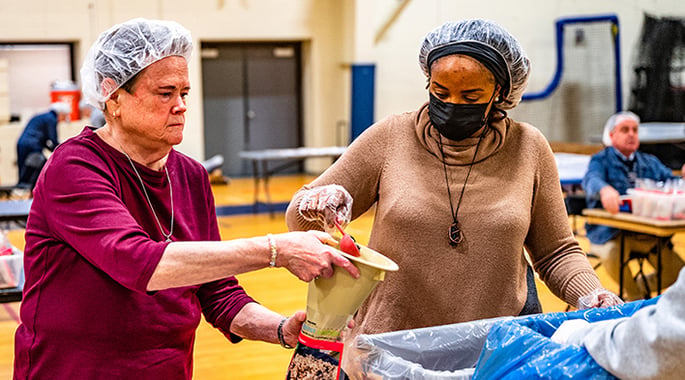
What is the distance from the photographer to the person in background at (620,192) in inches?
200

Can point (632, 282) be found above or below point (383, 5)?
below

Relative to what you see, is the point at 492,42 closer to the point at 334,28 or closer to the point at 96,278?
the point at 96,278

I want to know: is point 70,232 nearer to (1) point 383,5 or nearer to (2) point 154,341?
(2) point 154,341

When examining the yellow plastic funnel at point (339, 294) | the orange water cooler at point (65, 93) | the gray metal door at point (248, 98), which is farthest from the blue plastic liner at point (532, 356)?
the gray metal door at point (248, 98)

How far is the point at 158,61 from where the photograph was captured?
1696mm

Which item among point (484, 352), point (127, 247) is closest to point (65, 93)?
point (127, 247)

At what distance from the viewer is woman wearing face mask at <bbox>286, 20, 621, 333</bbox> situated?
189 cm

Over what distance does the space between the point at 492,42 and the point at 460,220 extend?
0.44 metres

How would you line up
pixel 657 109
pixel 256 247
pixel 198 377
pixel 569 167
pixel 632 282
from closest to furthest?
pixel 256 247
pixel 198 377
pixel 632 282
pixel 569 167
pixel 657 109

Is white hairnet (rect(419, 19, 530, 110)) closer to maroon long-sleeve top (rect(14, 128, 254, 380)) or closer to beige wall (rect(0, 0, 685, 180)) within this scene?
maroon long-sleeve top (rect(14, 128, 254, 380))

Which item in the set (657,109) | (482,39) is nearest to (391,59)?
(657,109)

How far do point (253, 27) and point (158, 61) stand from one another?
435 inches

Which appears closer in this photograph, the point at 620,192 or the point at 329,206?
the point at 329,206

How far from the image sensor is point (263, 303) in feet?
18.0
